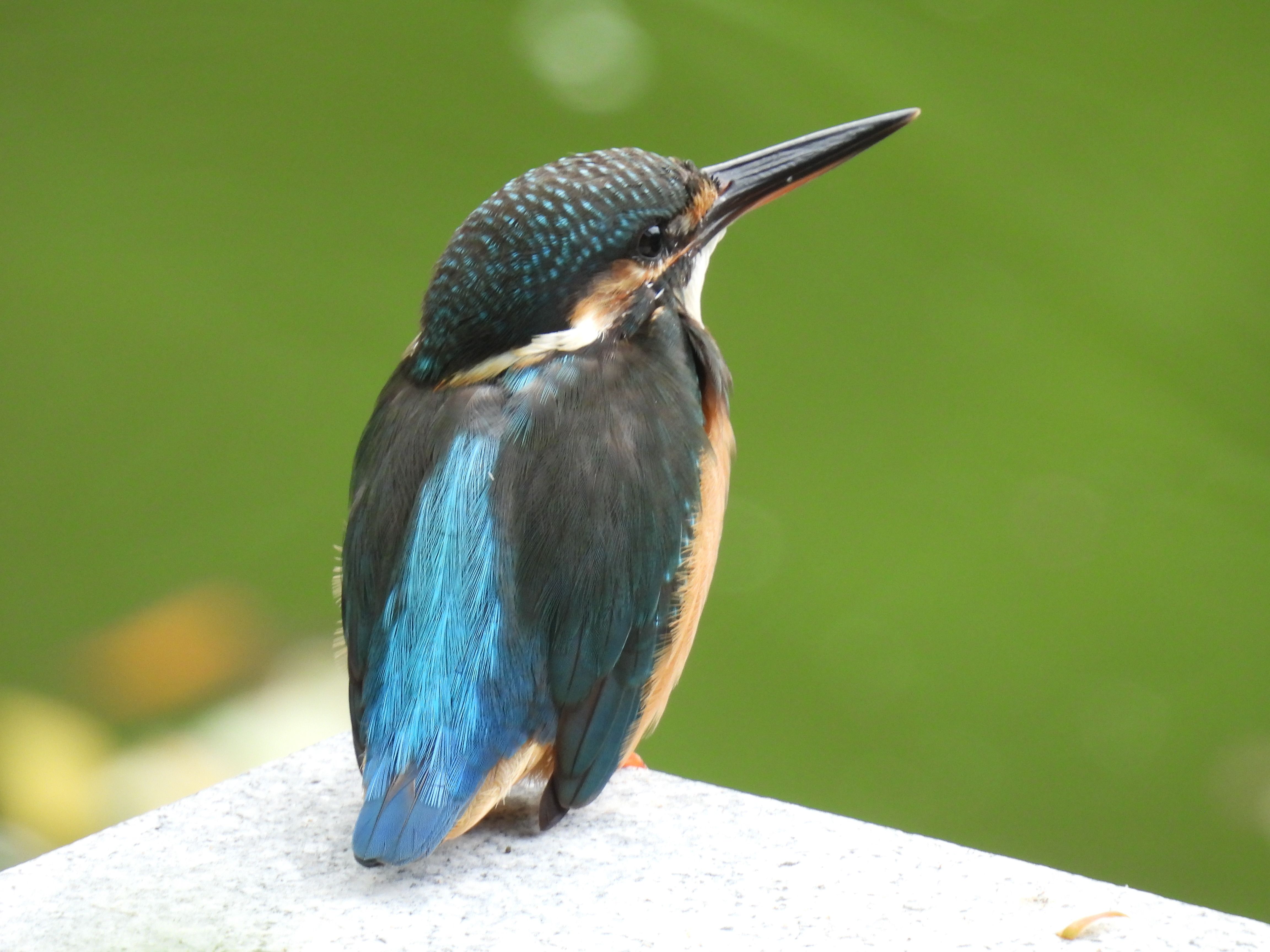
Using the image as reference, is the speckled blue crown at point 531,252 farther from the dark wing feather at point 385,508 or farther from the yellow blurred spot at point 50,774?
the yellow blurred spot at point 50,774

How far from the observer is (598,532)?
4.38 ft

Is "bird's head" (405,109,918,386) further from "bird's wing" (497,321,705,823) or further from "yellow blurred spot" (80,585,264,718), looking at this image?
"yellow blurred spot" (80,585,264,718)

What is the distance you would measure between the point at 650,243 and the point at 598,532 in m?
0.34

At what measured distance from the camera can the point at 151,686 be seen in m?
2.48

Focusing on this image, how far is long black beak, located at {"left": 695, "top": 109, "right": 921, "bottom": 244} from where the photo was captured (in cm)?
157

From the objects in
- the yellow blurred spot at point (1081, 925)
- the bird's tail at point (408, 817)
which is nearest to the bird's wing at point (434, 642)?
the bird's tail at point (408, 817)

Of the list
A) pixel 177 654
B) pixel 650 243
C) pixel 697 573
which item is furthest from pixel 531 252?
pixel 177 654

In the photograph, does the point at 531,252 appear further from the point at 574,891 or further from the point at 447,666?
the point at 574,891

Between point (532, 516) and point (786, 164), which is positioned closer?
point (532, 516)

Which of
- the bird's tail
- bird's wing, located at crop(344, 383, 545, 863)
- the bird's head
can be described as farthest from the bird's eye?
the bird's tail

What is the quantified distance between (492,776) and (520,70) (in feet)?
5.86

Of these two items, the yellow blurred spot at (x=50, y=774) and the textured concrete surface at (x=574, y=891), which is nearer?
the textured concrete surface at (x=574, y=891)

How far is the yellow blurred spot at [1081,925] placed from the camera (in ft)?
3.99

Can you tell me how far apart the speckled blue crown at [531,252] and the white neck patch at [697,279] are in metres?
0.13
